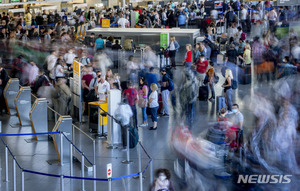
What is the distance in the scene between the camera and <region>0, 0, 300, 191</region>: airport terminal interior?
432 inches

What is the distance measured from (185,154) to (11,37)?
12.7m

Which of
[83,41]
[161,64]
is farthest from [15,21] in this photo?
[161,64]

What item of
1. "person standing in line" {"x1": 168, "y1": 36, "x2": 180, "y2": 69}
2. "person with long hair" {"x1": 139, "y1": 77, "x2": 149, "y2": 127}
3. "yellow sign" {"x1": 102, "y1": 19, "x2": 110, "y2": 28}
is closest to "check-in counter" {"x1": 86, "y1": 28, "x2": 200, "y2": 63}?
"yellow sign" {"x1": 102, "y1": 19, "x2": 110, "y2": 28}

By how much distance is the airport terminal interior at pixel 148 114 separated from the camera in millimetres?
10977

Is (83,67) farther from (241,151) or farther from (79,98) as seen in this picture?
(241,151)

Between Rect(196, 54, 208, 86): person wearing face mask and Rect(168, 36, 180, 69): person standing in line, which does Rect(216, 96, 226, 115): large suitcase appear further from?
Rect(168, 36, 180, 69): person standing in line

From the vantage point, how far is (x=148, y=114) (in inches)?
652

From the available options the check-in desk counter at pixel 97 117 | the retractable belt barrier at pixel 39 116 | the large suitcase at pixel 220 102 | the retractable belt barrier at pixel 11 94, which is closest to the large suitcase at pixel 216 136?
the check-in desk counter at pixel 97 117

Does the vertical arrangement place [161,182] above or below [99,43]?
below

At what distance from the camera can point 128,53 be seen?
23625 mm

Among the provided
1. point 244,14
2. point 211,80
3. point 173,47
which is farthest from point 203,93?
point 244,14

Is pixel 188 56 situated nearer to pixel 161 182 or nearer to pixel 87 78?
pixel 87 78

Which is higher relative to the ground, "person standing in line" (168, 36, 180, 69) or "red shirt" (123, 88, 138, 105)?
"person standing in line" (168, 36, 180, 69)

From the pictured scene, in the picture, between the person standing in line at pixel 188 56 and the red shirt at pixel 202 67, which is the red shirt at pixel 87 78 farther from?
the person standing in line at pixel 188 56
